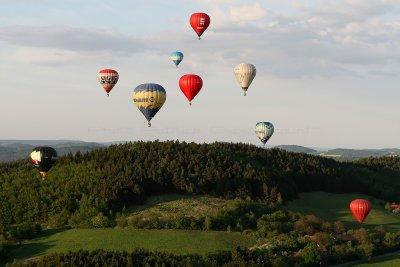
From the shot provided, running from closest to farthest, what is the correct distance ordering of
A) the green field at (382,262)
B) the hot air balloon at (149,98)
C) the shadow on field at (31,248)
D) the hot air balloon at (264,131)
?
the green field at (382,262) < the shadow on field at (31,248) < the hot air balloon at (149,98) < the hot air balloon at (264,131)

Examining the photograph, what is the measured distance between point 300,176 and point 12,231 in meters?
40.1

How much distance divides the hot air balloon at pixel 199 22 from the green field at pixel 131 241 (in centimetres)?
2525

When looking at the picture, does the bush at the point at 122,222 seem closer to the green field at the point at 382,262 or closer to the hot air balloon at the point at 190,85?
the hot air balloon at the point at 190,85

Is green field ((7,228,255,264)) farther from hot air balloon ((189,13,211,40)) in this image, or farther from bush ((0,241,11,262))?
hot air balloon ((189,13,211,40))

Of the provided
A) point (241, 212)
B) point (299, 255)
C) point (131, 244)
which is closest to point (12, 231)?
point (131, 244)

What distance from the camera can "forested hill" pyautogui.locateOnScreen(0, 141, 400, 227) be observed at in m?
60.5

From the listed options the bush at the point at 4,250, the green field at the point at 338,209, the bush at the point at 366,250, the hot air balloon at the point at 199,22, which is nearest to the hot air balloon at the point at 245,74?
the hot air balloon at the point at 199,22

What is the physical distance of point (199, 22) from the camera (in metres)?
67.4

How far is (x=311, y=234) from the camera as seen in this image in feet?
175

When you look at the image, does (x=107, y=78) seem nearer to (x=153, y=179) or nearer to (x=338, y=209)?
(x=153, y=179)

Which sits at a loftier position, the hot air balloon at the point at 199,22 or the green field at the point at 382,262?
the hot air balloon at the point at 199,22

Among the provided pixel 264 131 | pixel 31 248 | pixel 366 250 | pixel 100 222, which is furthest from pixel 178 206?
pixel 264 131

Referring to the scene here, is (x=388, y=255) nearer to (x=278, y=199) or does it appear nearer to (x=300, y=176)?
(x=278, y=199)

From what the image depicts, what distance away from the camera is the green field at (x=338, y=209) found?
66250 millimetres
